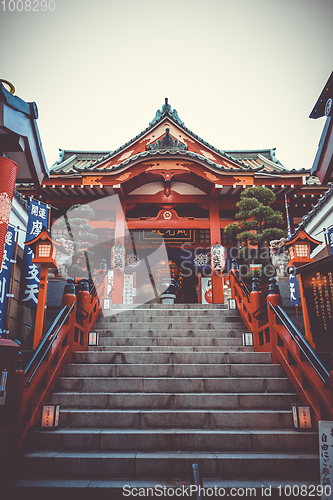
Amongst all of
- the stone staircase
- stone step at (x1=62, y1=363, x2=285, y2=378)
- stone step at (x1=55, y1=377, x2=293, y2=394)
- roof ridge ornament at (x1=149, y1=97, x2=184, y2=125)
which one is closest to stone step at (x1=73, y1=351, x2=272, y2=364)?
the stone staircase

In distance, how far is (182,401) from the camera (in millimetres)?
4902

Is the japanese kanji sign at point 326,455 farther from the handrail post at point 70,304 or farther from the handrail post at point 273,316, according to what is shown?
the handrail post at point 70,304

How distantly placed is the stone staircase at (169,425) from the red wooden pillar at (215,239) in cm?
618

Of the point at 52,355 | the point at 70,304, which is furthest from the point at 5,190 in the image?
the point at 52,355

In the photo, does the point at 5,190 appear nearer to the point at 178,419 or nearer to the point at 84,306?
the point at 84,306

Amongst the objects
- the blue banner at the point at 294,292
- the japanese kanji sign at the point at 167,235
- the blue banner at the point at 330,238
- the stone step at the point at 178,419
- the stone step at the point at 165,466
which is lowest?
the stone step at the point at 165,466

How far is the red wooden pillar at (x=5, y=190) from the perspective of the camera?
14.9 feet

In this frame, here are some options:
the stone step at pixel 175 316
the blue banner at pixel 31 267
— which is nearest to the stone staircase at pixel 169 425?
the stone step at pixel 175 316

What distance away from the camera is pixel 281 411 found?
4.67 m

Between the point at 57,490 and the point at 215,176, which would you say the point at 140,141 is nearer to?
the point at 215,176

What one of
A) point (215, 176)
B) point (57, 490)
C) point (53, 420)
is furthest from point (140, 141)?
point (57, 490)

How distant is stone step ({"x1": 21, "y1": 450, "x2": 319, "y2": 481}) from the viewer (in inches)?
150

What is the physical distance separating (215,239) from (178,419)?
9.69 meters

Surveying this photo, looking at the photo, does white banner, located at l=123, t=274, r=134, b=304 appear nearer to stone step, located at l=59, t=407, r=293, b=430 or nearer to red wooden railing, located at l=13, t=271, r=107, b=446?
red wooden railing, located at l=13, t=271, r=107, b=446
